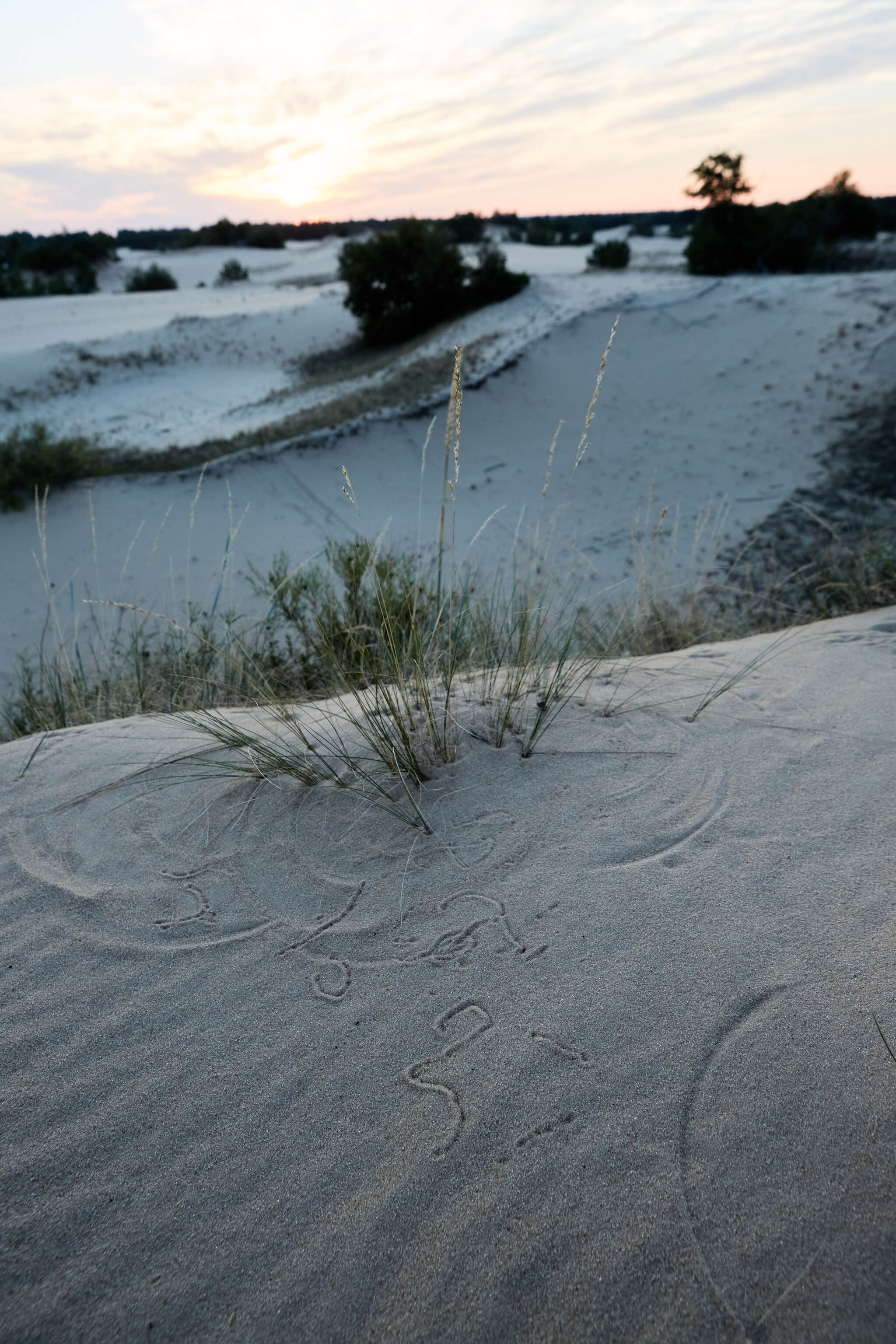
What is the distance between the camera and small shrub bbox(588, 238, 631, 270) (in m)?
19.4

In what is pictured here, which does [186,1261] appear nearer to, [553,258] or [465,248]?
[465,248]

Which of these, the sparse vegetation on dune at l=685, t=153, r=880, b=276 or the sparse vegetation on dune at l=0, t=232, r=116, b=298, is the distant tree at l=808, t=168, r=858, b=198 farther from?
the sparse vegetation on dune at l=0, t=232, r=116, b=298

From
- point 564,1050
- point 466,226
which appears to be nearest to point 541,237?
point 466,226

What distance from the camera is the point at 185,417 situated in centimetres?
1278

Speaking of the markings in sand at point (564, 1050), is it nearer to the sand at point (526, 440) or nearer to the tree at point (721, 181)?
the sand at point (526, 440)

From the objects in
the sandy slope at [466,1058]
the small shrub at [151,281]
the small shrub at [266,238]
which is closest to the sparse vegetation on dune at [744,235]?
the sandy slope at [466,1058]

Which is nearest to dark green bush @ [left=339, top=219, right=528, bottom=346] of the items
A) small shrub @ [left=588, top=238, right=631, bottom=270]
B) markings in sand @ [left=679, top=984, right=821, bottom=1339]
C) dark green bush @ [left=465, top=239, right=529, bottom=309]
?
dark green bush @ [left=465, top=239, right=529, bottom=309]

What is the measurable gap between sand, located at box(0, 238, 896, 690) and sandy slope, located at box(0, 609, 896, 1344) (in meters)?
3.17

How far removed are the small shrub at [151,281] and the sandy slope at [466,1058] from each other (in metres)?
27.4

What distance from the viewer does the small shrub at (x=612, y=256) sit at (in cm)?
1942

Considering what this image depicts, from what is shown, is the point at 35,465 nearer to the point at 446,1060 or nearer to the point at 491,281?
the point at 446,1060

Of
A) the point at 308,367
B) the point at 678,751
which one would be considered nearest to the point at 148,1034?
the point at 678,751

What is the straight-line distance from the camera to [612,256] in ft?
64.0

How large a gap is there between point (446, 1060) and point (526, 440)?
9.50m
